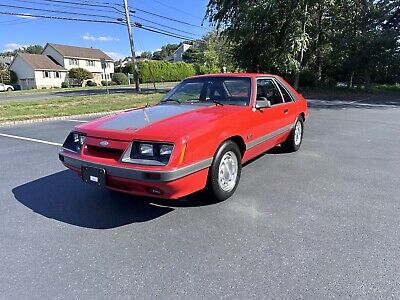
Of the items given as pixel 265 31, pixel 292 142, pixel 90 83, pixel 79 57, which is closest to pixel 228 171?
pixel 292 142

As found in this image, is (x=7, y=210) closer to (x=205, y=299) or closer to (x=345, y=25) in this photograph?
(x=205, y=299)

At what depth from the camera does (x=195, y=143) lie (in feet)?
9.87

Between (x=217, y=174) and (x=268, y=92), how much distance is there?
2016 millimetres

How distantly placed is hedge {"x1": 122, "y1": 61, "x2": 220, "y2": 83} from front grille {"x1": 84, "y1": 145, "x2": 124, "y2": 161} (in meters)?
44.1

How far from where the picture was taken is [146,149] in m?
2.98

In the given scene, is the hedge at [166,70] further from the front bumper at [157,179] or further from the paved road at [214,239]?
the front bumper at [157,179]

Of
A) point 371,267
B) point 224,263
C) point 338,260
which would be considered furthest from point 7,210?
point 371,267

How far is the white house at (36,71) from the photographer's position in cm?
5016

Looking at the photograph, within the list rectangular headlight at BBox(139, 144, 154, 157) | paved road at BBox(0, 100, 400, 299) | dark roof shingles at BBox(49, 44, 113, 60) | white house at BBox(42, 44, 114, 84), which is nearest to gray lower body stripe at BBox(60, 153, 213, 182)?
rectangular headlight at BBox(139, 144, 154, 157)

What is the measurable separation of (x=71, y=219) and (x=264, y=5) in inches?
719

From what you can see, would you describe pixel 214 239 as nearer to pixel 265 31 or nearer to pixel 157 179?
pixel 157 179

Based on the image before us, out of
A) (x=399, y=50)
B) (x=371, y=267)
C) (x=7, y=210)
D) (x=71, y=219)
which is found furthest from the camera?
(x=399, y=50)

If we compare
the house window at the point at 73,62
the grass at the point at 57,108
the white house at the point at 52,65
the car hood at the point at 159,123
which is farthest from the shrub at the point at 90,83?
the car hood at the point at 159,123

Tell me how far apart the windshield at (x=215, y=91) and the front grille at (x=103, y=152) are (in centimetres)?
158
